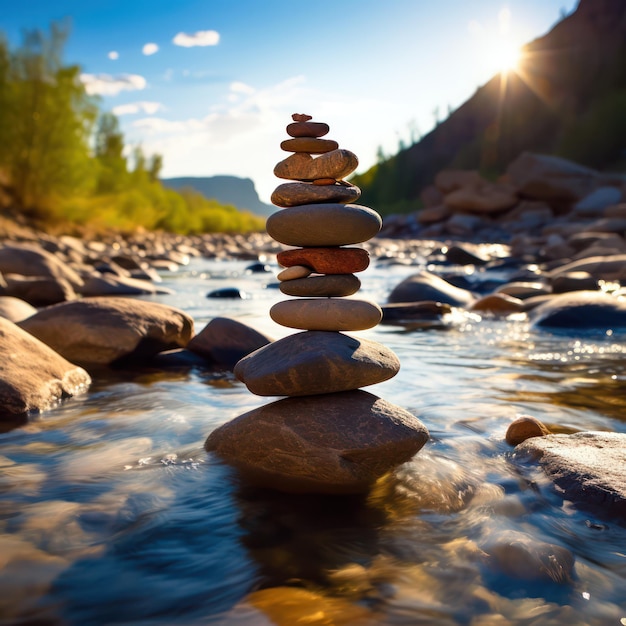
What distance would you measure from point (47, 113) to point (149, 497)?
28.4 metres

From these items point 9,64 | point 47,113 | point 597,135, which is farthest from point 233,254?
point 597,135

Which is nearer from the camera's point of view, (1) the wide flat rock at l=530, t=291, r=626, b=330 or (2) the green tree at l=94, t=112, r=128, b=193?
(1) the wide flat rock at l=530, t=291, r=626, b=330

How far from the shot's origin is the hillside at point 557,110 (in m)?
48.4

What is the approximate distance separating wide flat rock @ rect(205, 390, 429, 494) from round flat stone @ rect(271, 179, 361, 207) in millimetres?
1063

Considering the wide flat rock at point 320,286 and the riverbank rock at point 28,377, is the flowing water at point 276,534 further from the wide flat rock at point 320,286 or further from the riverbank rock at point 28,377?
the wide flat rock at point 320,286

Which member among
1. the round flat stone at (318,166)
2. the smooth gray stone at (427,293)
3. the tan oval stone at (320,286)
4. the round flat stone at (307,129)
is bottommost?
the smooth gray stone at (427,293)

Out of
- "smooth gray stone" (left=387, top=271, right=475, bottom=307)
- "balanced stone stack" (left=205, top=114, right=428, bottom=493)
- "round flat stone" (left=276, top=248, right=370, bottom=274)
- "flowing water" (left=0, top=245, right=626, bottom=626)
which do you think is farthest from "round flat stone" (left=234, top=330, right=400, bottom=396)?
"smooth gray stone" (left=387, top=271, right=475, bottom=307)

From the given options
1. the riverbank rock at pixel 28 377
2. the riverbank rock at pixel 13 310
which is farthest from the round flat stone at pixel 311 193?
the riverbank rock at pixel 13 310

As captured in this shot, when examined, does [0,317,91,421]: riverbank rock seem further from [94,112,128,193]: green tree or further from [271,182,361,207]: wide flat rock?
[94,112,128,193]: green tree

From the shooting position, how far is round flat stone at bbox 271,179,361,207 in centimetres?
345

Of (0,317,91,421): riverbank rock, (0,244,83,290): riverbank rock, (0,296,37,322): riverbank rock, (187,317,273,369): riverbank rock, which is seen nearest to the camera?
(0,317,91,421): riverbank rock

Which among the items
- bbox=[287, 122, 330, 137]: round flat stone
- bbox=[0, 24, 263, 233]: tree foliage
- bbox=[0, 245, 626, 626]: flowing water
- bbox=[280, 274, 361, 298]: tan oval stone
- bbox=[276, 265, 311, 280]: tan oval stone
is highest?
bbox=[0, 24, 263, 233]: tree foliage

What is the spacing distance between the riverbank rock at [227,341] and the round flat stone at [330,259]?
215 cm

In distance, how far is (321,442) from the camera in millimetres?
3016
